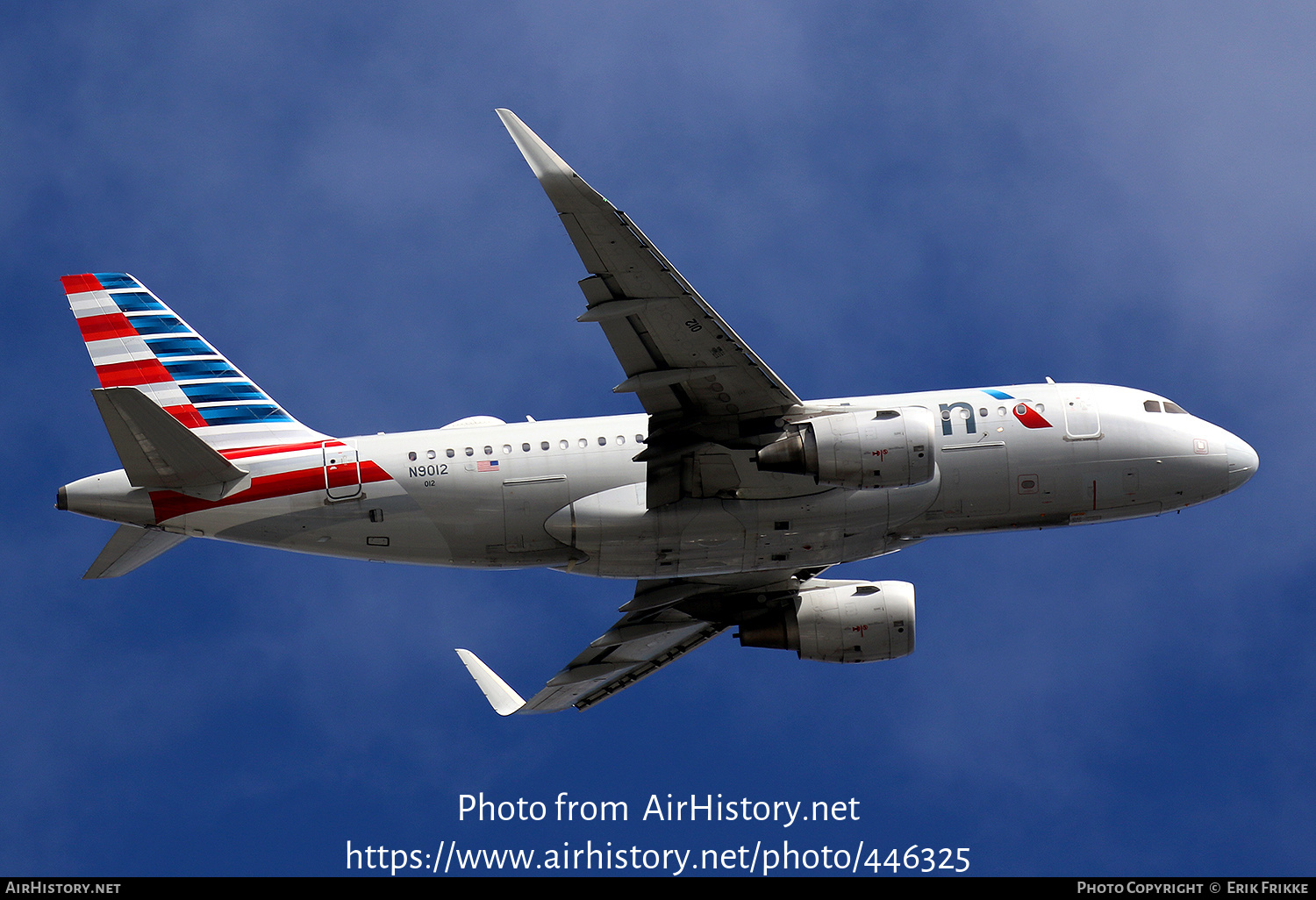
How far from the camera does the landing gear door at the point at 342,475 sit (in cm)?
3194

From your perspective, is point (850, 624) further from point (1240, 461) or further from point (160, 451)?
point (160, 451)

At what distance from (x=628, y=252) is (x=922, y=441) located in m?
8.24

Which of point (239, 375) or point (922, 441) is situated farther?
point (239, 375)

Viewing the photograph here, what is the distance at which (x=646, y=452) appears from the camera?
31.2 m

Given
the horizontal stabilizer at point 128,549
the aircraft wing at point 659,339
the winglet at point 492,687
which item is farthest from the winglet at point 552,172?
the winglet at point 492,687

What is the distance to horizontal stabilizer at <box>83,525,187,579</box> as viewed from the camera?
1267 inches

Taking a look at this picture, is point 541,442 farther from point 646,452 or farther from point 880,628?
point 880,628

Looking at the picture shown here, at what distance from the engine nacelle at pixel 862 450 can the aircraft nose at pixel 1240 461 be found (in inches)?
383

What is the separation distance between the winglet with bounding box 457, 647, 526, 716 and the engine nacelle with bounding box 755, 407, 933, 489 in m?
13.2

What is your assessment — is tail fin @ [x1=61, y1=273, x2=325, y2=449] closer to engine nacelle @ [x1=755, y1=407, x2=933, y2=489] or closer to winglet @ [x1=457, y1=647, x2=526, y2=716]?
winglet @ [x1=457, y1=647, x2=526, y2=716]

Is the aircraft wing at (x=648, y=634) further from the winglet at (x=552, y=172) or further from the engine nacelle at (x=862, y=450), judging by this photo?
the winglet at (x=552, y=172)

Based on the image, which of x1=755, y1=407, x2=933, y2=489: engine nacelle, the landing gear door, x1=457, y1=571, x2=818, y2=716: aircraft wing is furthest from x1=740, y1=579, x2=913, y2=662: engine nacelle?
the landing gear door

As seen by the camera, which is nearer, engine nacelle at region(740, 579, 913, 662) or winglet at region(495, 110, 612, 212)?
winglet at region(495, 110, 612, 212)

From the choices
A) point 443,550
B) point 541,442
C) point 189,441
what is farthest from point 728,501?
point 189,441
